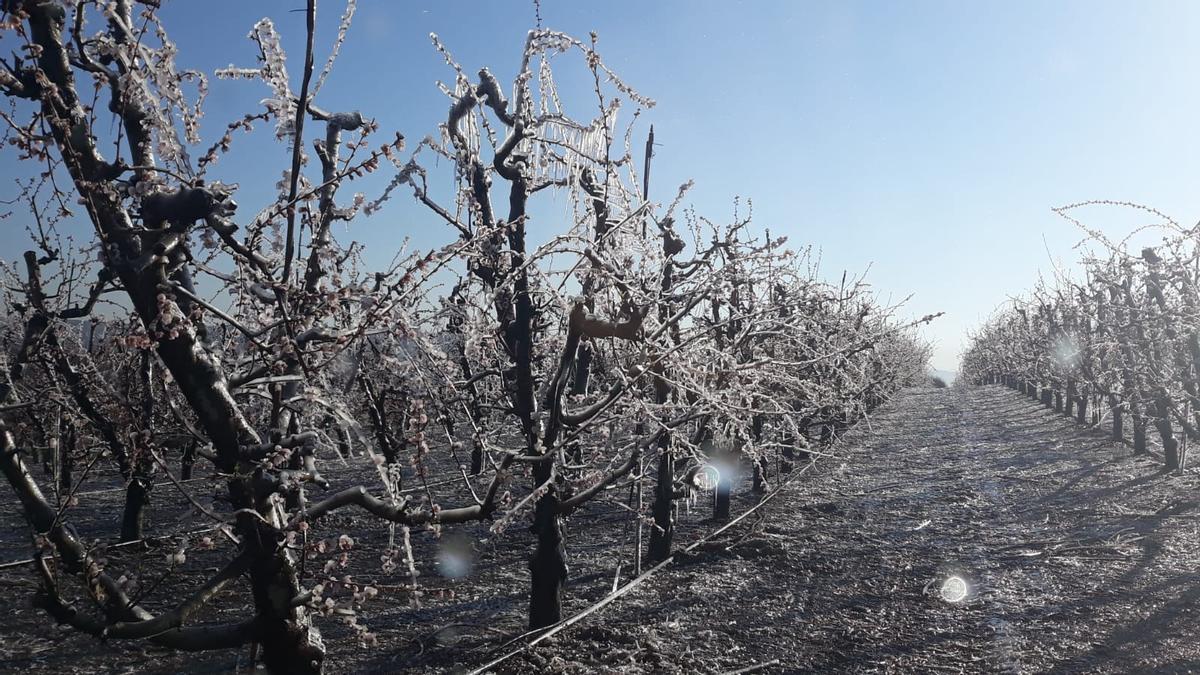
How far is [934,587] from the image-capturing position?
7.57m

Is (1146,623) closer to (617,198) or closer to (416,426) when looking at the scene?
(617,198)

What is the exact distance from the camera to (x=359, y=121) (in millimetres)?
4152

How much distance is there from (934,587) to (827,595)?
1214 mm

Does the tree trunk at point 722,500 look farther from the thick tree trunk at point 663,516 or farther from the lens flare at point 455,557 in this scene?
the lens flare at point 455,557

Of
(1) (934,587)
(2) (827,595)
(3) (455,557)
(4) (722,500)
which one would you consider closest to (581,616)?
(2) (827,595)

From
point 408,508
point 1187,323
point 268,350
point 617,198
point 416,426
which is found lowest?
point 408,508

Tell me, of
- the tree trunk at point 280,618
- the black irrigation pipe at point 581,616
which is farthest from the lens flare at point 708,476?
the tree trunk at point 280,618

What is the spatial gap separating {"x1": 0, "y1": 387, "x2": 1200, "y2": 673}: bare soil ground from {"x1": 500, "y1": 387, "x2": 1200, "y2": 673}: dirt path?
0.03 metres

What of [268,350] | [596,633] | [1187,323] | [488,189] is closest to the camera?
[268,350]

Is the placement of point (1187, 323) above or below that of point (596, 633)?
above

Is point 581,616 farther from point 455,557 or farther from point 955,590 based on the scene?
point 955,590

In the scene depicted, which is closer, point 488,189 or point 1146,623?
point 488,189

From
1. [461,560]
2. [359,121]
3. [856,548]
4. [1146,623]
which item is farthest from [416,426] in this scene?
[856,548]

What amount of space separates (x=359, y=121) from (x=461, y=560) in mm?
5919
